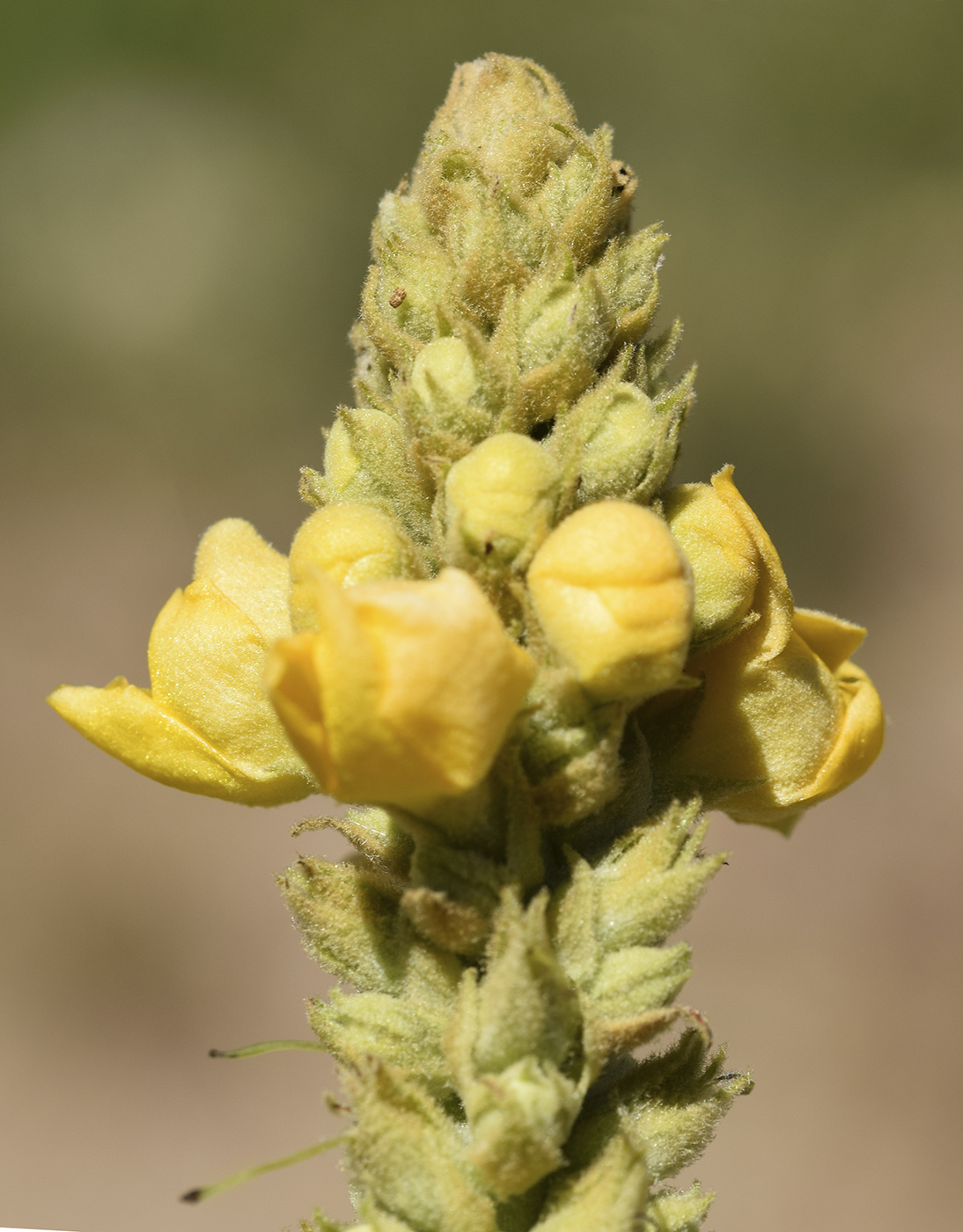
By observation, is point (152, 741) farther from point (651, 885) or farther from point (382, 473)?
point (651, 885)

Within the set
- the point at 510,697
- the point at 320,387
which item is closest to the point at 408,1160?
the point at 510,697

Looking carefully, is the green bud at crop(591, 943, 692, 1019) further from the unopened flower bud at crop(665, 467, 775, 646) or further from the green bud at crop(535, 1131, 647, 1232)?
the unopened flower bud at crop(665, 467, 775, 646)

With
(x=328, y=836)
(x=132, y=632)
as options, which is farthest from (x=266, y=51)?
(x=328, y=836)

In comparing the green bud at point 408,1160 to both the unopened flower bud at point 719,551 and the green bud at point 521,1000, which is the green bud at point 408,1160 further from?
the unopened flower bud at point 719,551

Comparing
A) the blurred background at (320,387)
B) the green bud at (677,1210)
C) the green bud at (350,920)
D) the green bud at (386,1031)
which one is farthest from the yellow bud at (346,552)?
the blurred background at (320,387)

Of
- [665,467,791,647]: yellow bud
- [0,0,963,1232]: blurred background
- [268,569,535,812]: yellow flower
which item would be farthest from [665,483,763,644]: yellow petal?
[0,0,963,1232]: blurred background
